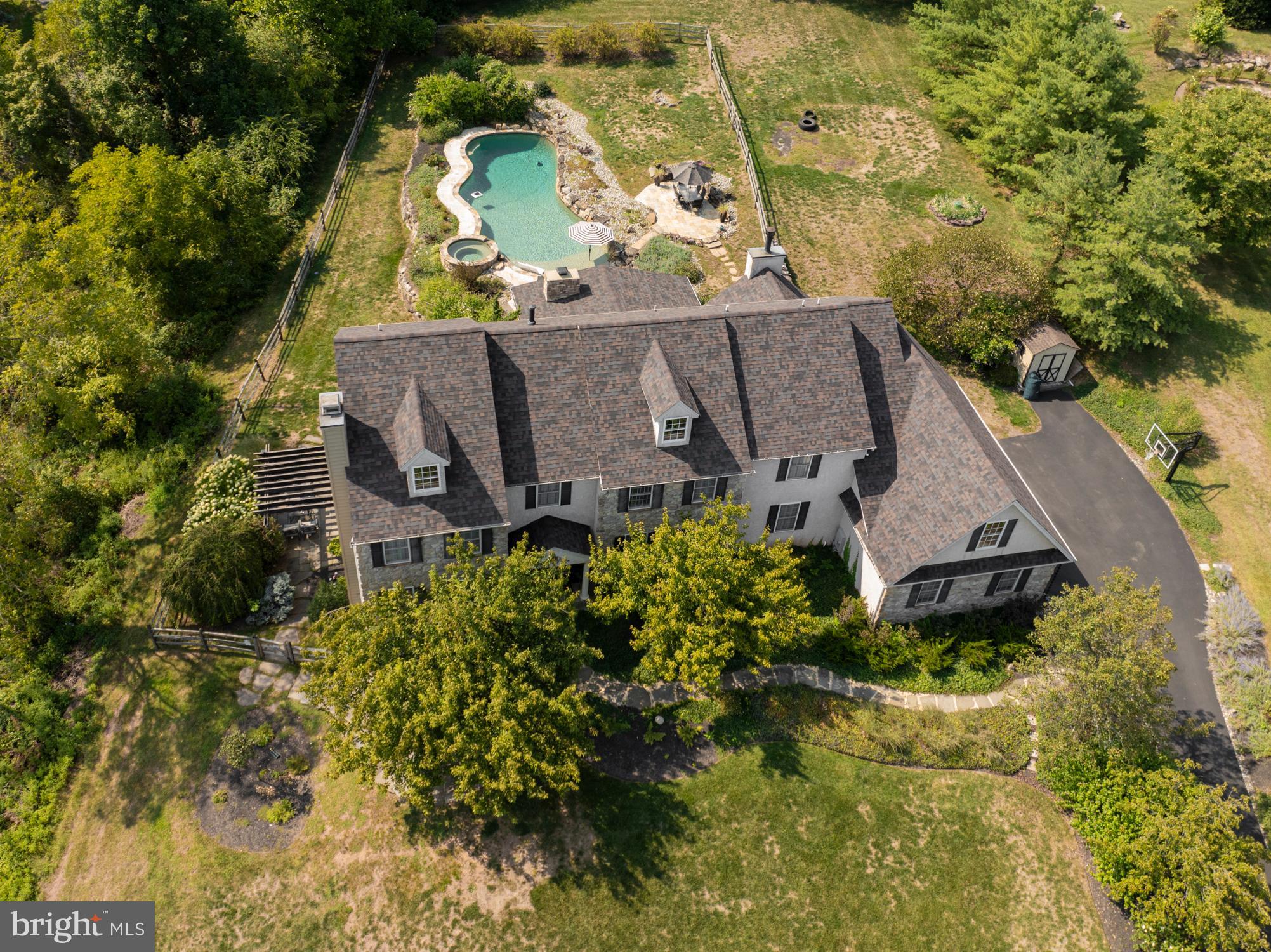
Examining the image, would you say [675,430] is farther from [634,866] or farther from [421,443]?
[634,866]

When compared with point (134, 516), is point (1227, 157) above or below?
above

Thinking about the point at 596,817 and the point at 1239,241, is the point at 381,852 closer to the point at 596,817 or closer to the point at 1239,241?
the point at 596,817

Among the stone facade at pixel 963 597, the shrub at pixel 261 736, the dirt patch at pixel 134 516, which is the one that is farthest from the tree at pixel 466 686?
the dirt patch at pixel 134 516

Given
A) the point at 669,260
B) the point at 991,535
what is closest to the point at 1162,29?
the point at 669,260

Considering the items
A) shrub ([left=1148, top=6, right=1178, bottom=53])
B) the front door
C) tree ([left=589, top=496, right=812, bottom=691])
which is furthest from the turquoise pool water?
shrub ([left=1148, top=6, right=1178, bottom=53])

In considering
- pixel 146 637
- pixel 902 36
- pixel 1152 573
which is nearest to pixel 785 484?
pixel 1152 573

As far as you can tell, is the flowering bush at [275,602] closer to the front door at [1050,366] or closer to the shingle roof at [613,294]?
the shingle roof at [613,294]
